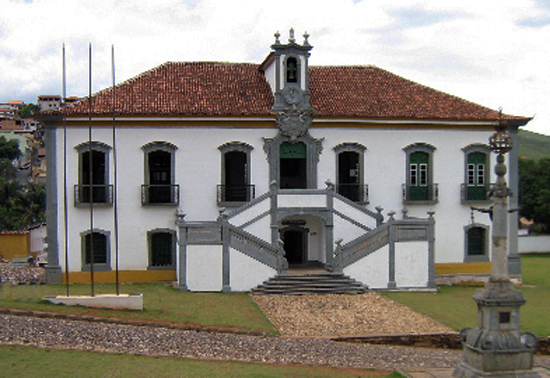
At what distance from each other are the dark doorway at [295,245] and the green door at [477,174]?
715 centimetres

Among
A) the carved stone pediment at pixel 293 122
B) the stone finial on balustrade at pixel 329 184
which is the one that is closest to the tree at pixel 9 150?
the carved stone pediment at pixel 293 122

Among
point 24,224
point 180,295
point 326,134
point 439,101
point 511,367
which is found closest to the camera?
point 511,367

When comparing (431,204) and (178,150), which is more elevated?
(178,150)

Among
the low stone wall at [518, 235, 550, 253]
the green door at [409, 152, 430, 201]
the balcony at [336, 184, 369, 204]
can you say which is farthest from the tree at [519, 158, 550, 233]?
the balcony at [336, 184, 369, 204]

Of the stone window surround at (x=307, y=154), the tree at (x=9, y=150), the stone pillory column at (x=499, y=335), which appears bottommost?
the stone pillory column at (x=499, y=335)

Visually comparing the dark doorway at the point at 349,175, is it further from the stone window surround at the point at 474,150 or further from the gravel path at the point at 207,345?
the gravel path at the point at 207,345

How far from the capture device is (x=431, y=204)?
25.8 m

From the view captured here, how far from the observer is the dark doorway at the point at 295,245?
994 inches

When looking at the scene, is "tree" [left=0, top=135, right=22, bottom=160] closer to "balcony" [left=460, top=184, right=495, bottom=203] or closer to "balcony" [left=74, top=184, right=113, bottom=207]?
"balcony" [left=74, top=184, right=113, bottom=207]

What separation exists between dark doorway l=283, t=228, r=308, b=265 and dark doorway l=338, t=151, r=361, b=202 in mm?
2350

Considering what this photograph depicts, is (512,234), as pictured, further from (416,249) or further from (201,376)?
(201,376)

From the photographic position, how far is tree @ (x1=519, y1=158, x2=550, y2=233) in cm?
5066

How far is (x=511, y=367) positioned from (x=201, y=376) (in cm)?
531

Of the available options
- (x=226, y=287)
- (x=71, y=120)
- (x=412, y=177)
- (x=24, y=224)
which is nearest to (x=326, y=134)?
(x=412, y=177)
